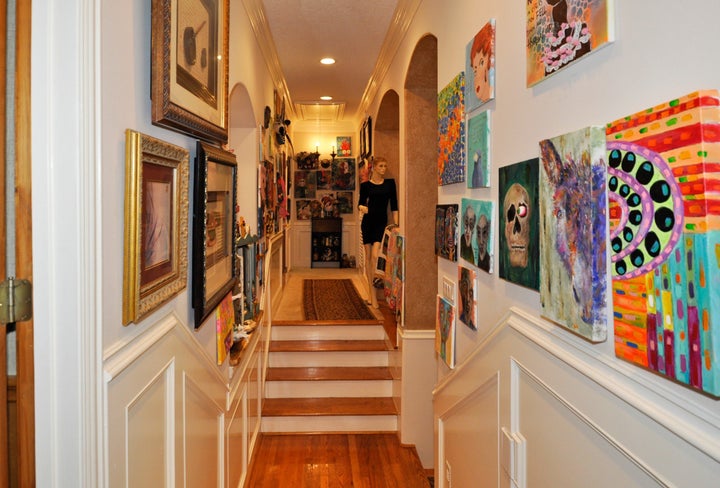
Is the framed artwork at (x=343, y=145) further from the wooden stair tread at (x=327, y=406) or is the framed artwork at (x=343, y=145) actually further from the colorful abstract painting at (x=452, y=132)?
the colorful abstract painting at (x=452, y=132)

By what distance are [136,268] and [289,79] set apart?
15.7 feet

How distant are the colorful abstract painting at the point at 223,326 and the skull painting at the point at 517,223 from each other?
1.22 meters

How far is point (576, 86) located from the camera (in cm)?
108

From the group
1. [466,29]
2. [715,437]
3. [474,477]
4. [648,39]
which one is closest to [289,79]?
[466,29]

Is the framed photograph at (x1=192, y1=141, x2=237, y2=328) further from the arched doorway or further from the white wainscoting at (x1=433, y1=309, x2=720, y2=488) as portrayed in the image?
the arched doorway

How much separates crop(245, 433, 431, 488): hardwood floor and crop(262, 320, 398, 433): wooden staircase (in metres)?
0.11

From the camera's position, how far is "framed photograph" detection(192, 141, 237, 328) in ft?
5.31

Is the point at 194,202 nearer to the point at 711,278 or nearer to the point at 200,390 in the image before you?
the point at 200,390

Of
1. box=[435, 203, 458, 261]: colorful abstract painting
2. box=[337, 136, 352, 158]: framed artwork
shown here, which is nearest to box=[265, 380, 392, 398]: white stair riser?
box=[435, 203, 458, 261]: colorful abstract painting

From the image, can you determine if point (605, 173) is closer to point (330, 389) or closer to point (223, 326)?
point (223, 326)

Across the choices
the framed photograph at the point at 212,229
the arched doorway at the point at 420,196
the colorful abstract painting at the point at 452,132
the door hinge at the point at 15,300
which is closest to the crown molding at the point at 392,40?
the arched doorway at the point at 420,196

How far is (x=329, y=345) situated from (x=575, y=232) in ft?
11.9

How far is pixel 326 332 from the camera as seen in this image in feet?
15.0

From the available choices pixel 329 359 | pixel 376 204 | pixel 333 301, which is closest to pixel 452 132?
pixel 329 359
